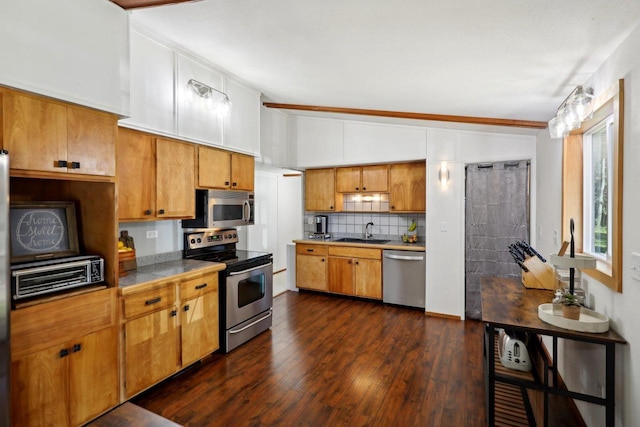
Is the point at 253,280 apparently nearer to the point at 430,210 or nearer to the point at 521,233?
the point at 430,210

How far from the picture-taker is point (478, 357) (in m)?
2.95

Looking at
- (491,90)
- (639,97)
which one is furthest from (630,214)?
(491,90)

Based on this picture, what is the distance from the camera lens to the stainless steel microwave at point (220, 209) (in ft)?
10.3

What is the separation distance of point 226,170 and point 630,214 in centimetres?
312

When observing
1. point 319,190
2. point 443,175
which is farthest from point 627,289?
point 319,190

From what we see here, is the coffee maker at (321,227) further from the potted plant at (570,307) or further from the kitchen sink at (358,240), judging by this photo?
the potted plant at (570,307)

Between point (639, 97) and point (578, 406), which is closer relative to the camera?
point (639, 97)

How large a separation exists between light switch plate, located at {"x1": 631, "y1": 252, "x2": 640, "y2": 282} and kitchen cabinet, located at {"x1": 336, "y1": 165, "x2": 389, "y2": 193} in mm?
3220

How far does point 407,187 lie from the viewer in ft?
14.7

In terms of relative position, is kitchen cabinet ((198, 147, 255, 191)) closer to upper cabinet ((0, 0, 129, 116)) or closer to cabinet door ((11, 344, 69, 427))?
upper cabinet ((0, 0, 129, 116))

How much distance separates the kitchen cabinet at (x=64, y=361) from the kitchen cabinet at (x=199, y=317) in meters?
0.55

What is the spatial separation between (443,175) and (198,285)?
313 cm

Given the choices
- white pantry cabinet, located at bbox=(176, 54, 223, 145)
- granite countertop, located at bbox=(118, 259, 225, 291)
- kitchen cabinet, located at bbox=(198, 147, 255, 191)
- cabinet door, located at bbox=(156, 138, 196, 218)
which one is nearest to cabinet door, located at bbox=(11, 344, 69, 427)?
granite countertop, located at bbox=(118, 259, 225, 291)

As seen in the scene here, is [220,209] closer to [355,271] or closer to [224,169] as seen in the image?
[224,169]
